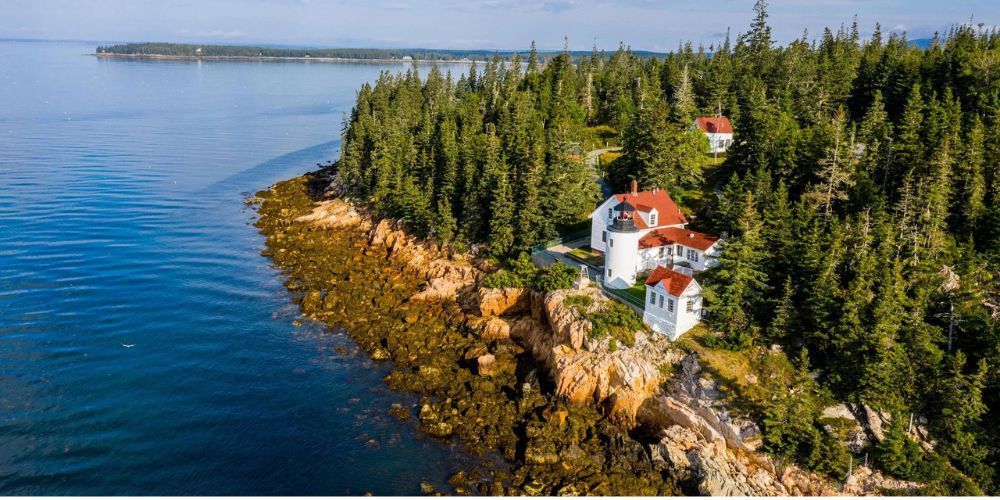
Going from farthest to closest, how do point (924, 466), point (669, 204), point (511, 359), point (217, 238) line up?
point (217, 238) → point (669, 204) → point (511, 359) → point (924, 466)

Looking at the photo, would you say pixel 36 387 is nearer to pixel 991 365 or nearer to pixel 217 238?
pixel 217 238

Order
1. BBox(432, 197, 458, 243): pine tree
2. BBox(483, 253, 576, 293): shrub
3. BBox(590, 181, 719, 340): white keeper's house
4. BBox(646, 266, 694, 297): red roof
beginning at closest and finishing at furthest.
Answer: BBox(646, 266, 694, 297): red roof
BBox(590, 181, 719, 340): white keeper's house
BBox(483, 253, 576, 293): shrub
BBox(432, 197, 458, 243): pine tree

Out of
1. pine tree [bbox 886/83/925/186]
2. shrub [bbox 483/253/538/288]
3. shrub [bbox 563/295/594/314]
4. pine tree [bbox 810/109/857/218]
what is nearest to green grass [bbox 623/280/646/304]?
shrub [bbox 563/295/594/314]

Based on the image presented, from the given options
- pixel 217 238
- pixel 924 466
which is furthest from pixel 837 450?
pixel 217 238

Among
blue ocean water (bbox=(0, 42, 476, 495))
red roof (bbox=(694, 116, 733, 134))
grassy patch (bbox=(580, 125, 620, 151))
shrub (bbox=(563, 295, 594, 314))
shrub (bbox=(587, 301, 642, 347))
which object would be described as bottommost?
blue ocean water (bbox=(0, 42, 476, 495))

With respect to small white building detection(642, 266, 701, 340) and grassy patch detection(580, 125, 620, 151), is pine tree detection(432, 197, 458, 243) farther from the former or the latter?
grassy patch detection(580, 125, 620, 151)

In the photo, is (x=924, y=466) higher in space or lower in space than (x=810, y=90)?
lower

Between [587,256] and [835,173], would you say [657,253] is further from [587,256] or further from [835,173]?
[835,173]
